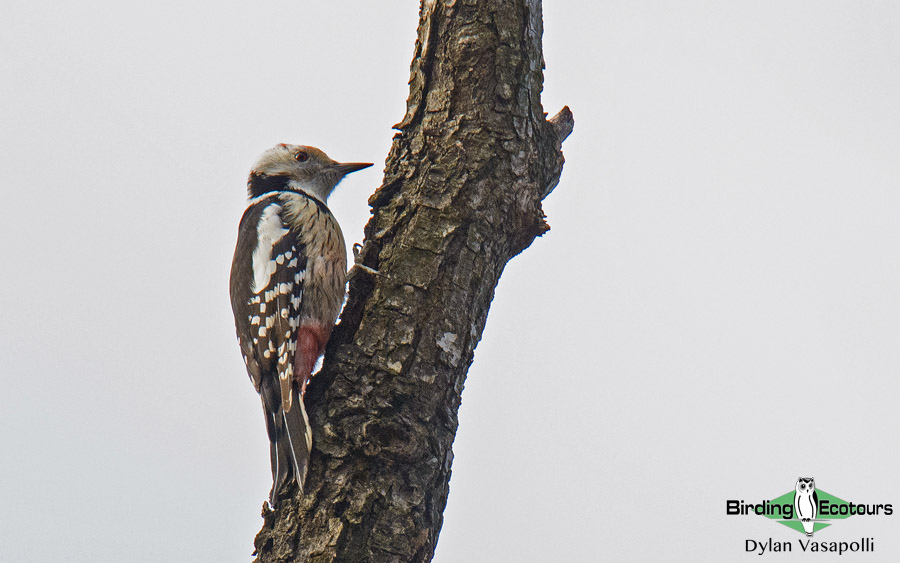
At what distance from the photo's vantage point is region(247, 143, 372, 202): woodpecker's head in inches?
189

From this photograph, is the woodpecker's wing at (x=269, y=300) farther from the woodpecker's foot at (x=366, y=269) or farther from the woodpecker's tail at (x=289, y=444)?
the woodpecker's foot at (x=366, y=269)

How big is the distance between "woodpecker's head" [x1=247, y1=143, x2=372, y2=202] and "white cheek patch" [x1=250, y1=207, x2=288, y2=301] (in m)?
0.56

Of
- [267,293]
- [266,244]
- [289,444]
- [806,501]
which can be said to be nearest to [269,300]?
[267,293]

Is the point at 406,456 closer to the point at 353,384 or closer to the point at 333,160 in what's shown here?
the point at 353,384

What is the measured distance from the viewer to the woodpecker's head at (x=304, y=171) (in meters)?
4.80

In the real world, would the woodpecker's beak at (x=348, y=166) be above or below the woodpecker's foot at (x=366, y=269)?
above

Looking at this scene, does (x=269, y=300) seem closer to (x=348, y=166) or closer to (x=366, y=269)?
(x=366, y=269)

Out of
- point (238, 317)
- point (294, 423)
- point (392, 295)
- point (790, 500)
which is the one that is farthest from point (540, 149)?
point (790, 500)

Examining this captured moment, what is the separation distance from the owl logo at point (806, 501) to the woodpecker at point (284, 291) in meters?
2.96

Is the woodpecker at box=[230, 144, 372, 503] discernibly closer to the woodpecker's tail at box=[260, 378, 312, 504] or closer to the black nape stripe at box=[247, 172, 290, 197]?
the woodpecker's tail at box=[260, 378, 312, 504]

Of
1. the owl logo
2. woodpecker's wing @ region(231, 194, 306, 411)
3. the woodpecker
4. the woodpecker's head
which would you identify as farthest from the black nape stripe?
the owl logo

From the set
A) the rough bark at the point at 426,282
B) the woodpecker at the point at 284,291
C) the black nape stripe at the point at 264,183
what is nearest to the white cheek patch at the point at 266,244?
the woodpecker at the point at 284,291

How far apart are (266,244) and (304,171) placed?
90 cm

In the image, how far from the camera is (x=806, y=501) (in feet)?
16.0
